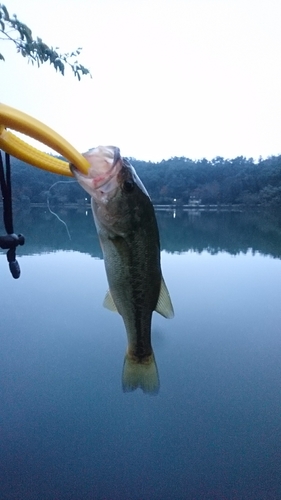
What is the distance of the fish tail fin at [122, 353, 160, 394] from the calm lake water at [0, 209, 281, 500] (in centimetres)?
583

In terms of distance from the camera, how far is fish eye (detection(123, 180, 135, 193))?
3.47 ft

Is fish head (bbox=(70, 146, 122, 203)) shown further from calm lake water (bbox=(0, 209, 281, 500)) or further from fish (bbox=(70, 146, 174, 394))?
calm lake water (bbox=(0, 209, 281, 500))

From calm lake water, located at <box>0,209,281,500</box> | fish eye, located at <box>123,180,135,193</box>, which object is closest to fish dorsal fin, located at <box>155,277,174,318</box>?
fish eye, located at <box>123,180,135,193</box>

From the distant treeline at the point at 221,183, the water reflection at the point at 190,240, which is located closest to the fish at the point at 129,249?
the water reflection at the point at 190,240

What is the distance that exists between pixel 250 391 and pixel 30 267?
1443 centimetres

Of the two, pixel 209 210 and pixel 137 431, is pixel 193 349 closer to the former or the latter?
pixel 137 431

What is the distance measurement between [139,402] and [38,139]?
829cm

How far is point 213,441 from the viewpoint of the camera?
7.03 metres

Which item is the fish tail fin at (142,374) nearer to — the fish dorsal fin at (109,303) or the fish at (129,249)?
the fish at (129,249)

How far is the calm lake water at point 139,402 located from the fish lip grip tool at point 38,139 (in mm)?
6480

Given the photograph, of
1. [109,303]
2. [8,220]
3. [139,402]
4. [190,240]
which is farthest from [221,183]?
[109,303]

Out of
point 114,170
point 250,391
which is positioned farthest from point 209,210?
point 114,170

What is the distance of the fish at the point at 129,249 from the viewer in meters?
1.02

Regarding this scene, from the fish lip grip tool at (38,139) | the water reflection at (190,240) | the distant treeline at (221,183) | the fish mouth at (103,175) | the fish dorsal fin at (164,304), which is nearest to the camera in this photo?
the fish lip grip tool at (38,139)
